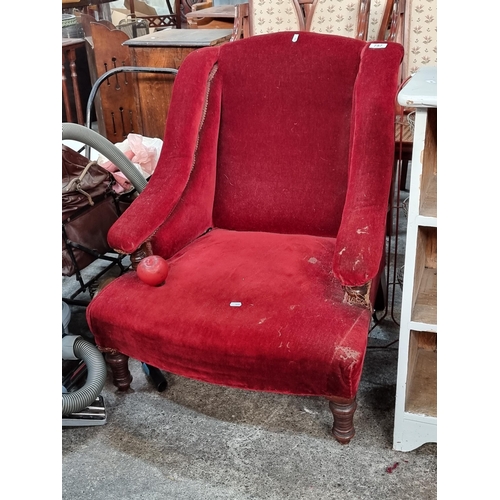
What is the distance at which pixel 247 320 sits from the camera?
1525 mm

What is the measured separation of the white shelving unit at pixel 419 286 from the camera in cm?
137

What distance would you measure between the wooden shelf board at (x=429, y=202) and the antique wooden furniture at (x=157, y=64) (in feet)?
6.41

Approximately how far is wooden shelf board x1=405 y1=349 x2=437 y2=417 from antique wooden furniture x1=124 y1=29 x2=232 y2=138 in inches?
79.6

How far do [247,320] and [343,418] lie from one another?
39 cm

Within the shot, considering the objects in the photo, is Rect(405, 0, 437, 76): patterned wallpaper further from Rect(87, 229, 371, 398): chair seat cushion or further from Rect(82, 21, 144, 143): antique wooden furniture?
Rect(82, 21, 144, 143): antique wooden furniture

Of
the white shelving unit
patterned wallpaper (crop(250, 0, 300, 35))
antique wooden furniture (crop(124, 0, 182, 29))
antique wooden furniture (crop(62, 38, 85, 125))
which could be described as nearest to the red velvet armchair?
the white shelving unit

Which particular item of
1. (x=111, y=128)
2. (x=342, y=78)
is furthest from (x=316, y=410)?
(x=111, y=128)

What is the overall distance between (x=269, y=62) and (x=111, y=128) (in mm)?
2434

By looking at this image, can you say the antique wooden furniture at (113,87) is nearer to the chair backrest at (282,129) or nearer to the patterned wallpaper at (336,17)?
the patterned wallpaper at (336,17)

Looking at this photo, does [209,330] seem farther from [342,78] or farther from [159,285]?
[342,78]

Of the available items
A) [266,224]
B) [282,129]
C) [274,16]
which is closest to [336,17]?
[274,16]

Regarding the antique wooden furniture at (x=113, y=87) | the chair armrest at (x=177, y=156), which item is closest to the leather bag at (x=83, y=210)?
the chair armrest at (x=177, y=156)

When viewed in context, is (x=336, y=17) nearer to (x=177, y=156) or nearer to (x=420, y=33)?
(x=420, y=33)

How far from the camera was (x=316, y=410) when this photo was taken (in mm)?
1845
